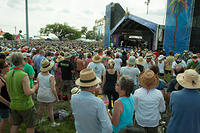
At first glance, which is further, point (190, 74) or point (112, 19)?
point (112, 19)

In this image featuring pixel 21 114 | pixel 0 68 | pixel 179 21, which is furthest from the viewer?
pixel 179 21

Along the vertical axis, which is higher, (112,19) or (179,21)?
(112,19)

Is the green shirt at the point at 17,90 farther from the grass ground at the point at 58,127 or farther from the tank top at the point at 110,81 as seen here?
the tank top at the point at 110,81

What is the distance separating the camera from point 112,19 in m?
26.1

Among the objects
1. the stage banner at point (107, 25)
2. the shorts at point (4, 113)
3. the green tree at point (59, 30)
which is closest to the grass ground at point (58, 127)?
the shorts at point (4, 113)

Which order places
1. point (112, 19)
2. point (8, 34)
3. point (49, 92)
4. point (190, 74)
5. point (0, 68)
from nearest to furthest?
1. point (190, 74)
2. point (0, 68)
3. point (49, 92)
4. point (112, 19)
5. point (8, 34)

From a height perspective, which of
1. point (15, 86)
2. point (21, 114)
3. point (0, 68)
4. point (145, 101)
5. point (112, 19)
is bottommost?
point (21, 114)

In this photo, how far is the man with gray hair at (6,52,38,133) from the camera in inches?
97.0

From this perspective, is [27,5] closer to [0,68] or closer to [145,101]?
[0,68]

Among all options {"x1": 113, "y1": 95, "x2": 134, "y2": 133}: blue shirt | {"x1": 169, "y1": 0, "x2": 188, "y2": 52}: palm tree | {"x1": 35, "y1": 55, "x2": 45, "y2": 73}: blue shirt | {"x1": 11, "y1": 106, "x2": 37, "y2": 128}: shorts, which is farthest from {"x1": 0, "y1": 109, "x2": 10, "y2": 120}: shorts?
{"x1": 169, "y1": 0, "x2": 188, "y2": 52}: palm tree

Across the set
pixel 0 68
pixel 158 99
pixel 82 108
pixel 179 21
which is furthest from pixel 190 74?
pixel 179 21

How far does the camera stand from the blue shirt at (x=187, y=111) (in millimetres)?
1979

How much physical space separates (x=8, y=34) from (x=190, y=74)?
69.8 metres

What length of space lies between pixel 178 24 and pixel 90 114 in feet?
37.5
